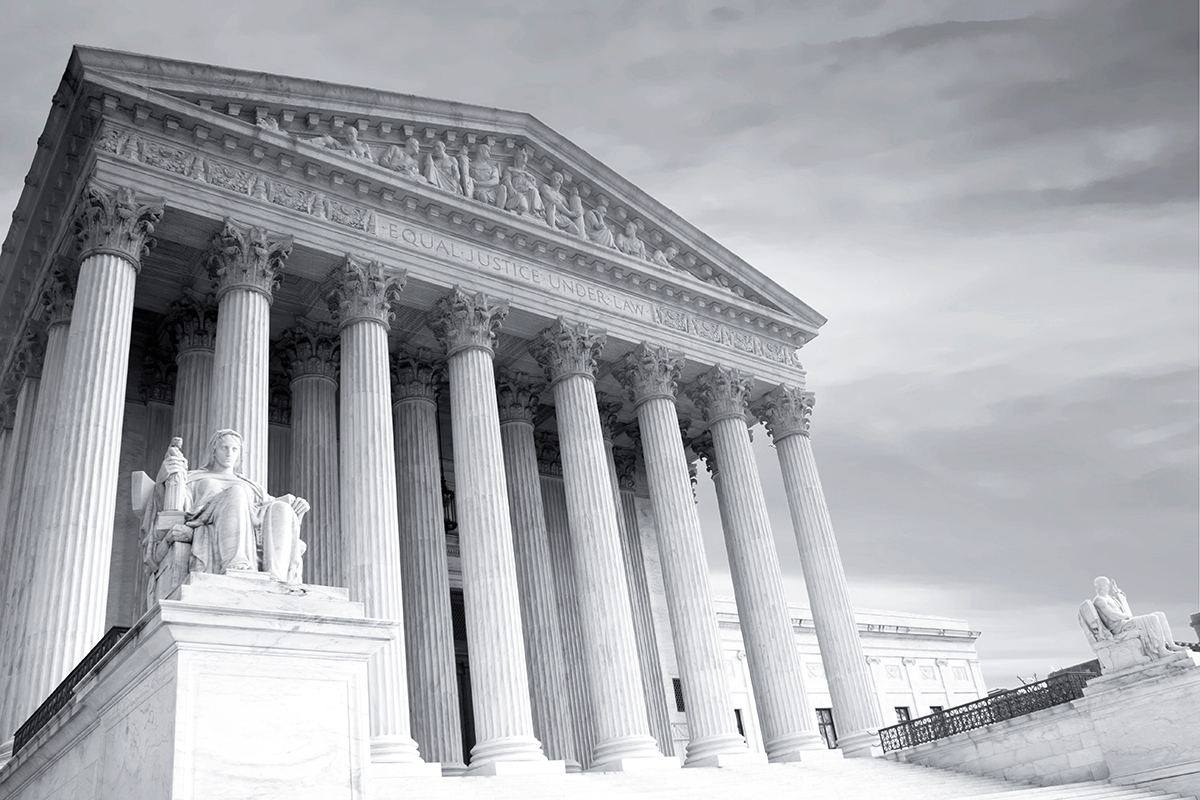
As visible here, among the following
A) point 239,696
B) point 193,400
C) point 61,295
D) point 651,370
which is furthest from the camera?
point 651,370

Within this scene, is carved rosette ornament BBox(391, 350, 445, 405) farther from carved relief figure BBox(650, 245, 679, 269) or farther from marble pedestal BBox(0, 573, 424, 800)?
marble pedestal BBox(0, 573, 424, 800)

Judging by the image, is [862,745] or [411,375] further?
[411,375]

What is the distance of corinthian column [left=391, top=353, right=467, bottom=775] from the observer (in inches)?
937

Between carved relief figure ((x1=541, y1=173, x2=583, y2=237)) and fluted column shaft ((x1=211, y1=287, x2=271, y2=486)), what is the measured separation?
32.0ft

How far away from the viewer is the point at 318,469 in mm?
24938

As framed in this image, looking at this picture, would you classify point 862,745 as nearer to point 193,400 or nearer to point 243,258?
point 193,400

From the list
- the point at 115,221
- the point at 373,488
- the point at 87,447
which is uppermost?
the point at 115,221

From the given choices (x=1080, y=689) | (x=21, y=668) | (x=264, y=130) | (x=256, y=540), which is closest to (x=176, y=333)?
(x=264, y=130)

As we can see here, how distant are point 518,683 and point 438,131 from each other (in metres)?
15.1

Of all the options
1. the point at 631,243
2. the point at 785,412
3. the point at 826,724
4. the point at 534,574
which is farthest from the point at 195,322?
the point at 826,724

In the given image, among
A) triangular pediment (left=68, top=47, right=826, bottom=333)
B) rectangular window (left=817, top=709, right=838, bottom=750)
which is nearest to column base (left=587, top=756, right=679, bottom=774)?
triangular pediment (left=68, top=47, right=826, bottom=333)

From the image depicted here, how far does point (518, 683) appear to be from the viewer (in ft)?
69.8

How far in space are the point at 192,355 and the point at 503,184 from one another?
31.9 feet

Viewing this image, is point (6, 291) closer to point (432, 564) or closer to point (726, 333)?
point (432, 564)
